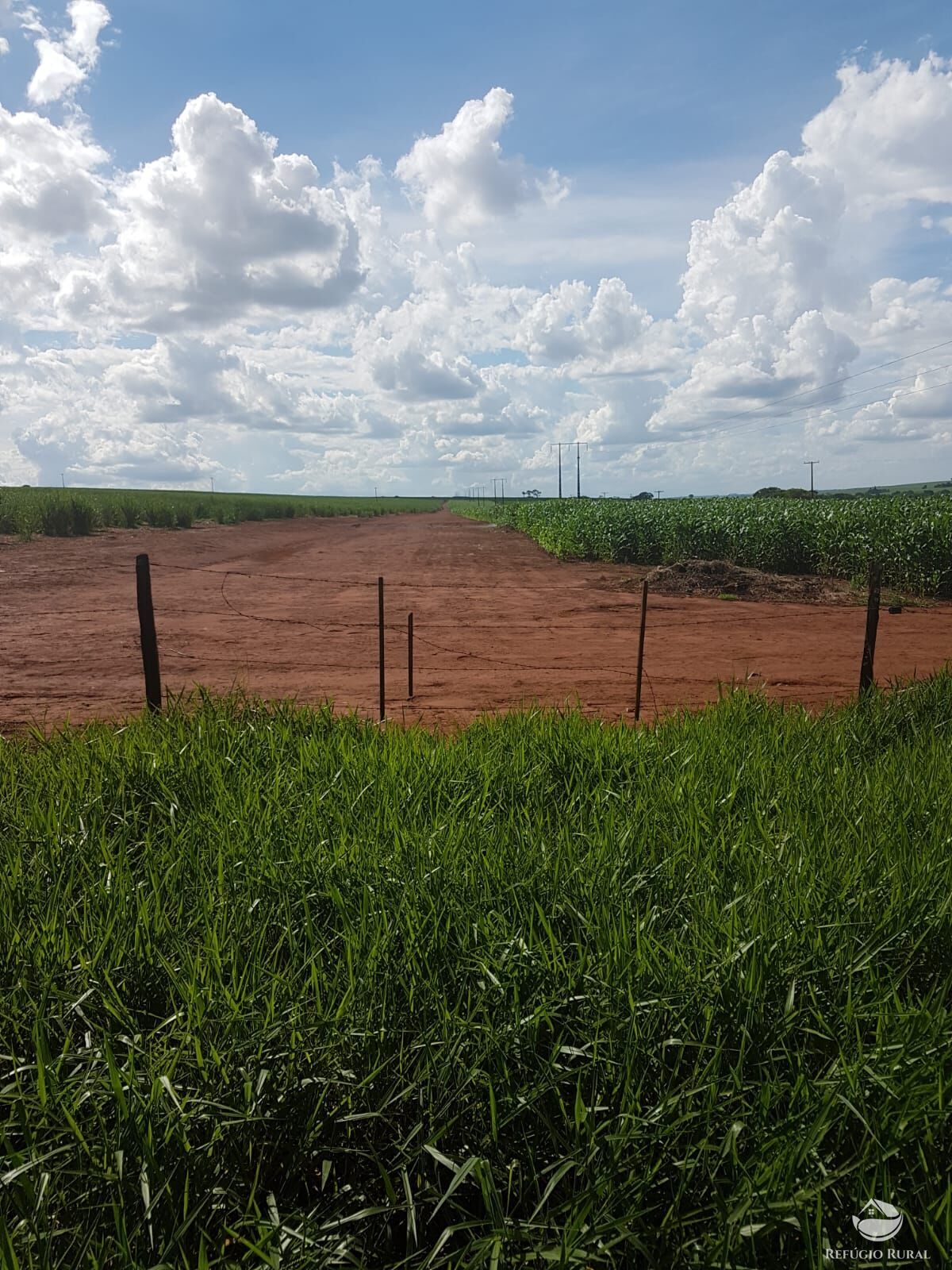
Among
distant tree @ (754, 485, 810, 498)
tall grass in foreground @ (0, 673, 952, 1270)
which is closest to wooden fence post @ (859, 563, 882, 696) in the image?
tall grass in foreground @ (0, 673, 952, 1270)

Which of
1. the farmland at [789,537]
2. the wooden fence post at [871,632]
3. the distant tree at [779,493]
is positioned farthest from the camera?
Answer: the distant tree at [779,493]

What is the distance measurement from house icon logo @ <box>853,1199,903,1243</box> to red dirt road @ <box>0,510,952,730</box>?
18.3 ft

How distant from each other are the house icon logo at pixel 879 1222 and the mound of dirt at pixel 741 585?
2117 cm

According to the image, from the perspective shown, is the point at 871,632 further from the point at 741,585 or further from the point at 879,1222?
the point at 741,585

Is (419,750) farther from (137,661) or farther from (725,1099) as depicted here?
(137,661)

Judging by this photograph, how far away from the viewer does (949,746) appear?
5688 mm

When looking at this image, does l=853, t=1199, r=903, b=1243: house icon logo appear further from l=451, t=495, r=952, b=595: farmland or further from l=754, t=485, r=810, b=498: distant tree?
l=754, t=485, r=810, b=498: distant tree

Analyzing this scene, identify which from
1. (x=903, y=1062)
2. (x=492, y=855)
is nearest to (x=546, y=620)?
(x=492, y=855)

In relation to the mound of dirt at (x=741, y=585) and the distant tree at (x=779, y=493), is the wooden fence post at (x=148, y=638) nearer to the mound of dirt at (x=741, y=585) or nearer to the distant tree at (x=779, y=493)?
the mound of dirt at (x=741, y=585)

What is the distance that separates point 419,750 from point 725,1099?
10.5 ft

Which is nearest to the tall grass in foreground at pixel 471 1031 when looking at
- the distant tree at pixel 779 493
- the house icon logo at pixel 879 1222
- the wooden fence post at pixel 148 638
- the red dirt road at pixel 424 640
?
the house icon logo at pixel 879 1222

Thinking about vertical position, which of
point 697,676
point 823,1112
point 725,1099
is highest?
point 823,1112

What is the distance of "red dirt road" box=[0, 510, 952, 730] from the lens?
10.7 meters

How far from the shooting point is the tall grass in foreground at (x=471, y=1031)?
2102 mm
